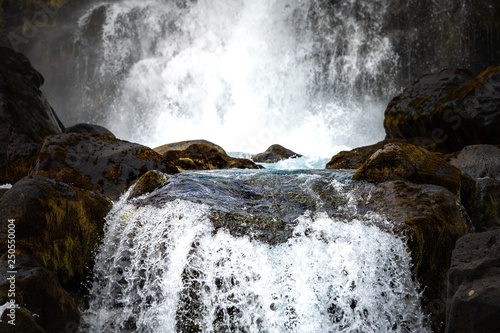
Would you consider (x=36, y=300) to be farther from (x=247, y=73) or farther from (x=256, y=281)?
(x=247, y=73)

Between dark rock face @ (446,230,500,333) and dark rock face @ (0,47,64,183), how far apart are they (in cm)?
713

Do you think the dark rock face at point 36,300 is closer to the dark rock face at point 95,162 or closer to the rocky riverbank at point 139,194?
the rocky riverbank at point 139,194

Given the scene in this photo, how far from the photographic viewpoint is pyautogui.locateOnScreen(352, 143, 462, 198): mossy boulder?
4.88 meters

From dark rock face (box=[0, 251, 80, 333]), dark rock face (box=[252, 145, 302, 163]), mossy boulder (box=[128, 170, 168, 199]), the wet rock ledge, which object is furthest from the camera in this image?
dark rock face (box=[252, 145, 302, 163])

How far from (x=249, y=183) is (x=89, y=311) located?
9.03ft

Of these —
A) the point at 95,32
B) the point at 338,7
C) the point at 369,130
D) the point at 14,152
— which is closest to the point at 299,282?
the point at 14,152

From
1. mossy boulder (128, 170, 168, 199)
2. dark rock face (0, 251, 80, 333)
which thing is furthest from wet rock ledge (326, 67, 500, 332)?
dark rock face (0, 251, 80, 333)

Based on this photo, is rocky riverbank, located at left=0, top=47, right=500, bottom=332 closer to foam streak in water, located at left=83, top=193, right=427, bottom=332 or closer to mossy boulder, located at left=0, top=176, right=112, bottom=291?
mossy boulder, located at left=0, top=176, right=112, bottom=291

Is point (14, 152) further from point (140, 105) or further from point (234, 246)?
point (140, 105)

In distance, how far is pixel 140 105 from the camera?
2364cm

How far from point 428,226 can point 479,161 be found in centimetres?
343

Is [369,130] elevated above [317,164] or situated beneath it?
elevated above

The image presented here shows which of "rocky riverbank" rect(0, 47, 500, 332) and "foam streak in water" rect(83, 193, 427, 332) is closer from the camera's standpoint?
"rocky riverbank" rect(0, 47, 500, 332)

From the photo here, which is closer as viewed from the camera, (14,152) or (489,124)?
(14,152)
